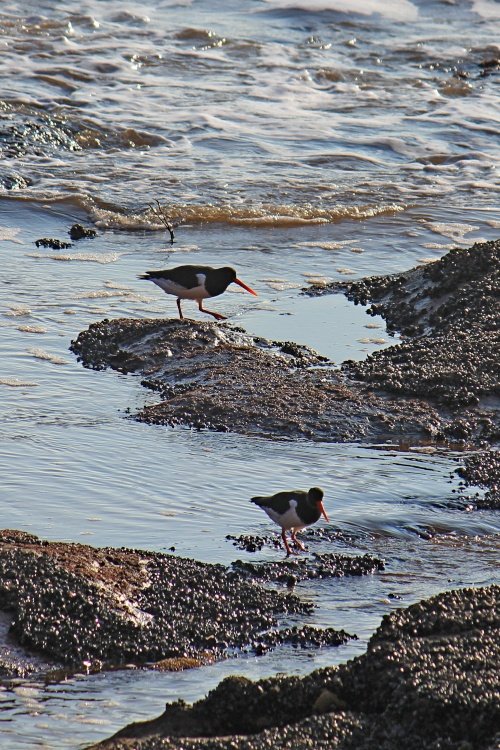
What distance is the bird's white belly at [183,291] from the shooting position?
357 inches

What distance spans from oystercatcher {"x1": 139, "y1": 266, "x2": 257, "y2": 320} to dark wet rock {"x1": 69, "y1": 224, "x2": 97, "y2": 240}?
2075mm

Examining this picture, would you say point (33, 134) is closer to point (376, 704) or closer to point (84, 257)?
point (84, 257)

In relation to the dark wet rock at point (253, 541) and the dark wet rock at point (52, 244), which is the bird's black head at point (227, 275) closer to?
the dark wet rock at point (52, 244)

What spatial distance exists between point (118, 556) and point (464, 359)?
3.54m

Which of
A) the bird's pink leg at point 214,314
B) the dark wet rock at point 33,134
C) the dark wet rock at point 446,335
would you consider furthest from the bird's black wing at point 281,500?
the dark wet rock at point 33,134

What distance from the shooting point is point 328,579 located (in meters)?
5.32

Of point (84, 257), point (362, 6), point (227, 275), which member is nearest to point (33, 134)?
point (84, 257)

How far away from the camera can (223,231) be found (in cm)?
1202

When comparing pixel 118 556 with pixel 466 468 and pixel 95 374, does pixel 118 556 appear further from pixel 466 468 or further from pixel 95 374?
pixel 95 374

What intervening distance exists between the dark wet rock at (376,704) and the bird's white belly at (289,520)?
1.10 m

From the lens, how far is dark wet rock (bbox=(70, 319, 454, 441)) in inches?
283

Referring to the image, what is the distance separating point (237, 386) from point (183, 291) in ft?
5.54

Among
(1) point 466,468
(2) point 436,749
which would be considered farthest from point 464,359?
(2) point 436,749

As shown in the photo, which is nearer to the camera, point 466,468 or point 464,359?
point 466,468
